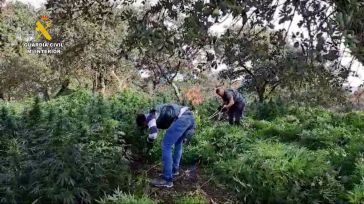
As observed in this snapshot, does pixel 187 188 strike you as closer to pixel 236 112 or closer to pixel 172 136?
pixel 172 136

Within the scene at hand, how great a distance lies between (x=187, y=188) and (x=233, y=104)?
470cm

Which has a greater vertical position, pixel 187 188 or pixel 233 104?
pixel 233 104

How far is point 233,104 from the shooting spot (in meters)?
11.4

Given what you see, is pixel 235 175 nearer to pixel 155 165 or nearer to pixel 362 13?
pixel 155 165

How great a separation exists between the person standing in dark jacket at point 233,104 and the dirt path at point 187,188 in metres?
3.32

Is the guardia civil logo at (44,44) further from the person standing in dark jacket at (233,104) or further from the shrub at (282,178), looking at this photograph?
the shrub at (282,178)

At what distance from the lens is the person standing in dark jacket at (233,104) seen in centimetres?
1112

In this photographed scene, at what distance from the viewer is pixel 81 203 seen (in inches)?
223

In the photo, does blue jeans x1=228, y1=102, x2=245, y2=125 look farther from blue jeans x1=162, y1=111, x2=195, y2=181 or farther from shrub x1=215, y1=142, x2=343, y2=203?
blue jeans x1=162, y1=111, x2=195, y2=181

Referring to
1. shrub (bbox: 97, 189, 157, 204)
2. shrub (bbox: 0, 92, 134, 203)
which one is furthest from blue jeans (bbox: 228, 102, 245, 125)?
shrub (bbox: 97, 189, 157, 204)

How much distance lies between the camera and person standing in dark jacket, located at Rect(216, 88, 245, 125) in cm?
1112

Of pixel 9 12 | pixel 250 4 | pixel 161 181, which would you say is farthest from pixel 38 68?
pixel 250 4

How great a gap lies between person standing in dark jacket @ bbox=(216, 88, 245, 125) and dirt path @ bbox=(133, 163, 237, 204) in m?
3.32

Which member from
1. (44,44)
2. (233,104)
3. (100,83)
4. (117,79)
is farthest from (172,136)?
(44,44)
